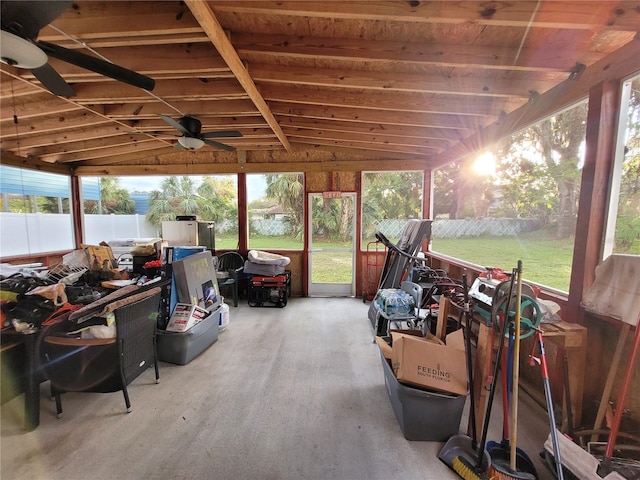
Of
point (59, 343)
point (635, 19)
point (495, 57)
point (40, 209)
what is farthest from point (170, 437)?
point (40, 209)

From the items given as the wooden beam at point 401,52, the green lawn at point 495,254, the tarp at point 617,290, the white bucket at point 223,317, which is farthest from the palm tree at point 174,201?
the tarp at point 617,290

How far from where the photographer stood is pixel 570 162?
241 cm

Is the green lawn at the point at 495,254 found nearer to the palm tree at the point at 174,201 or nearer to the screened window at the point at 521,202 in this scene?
the screened window at the point at 521,202

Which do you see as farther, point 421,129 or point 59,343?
point 421,129

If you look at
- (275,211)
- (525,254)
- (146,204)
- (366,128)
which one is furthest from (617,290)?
(146,204)

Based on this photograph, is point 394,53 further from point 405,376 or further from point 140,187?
point 140,187

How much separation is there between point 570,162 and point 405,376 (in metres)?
2.45

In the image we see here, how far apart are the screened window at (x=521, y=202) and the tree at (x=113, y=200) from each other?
6.49 meters

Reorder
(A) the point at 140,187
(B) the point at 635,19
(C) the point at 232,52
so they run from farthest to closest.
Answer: (A) the point at 140,187, (C) the point at 232,52, (B) the point at 635,19

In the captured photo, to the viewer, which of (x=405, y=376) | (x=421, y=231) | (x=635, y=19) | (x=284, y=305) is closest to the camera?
(x=635, y=19)

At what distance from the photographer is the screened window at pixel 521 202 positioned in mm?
2350

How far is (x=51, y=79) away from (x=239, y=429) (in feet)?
9.84

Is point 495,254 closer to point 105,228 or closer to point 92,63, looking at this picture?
point 92,63

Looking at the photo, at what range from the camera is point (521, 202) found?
3.28m
